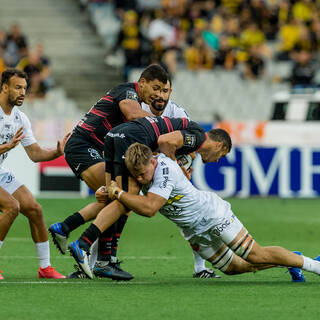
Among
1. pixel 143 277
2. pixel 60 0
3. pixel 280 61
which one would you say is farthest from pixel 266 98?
pixel 143 277

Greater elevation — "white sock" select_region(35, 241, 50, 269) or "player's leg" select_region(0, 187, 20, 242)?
"player's leg" select_region(0, 187, 20, 242)

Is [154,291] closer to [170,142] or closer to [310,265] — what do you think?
[170,142]

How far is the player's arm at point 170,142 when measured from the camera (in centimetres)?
842

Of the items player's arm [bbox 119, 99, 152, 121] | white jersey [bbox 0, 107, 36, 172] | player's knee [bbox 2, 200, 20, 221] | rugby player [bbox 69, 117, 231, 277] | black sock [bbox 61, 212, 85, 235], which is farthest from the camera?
white jersey [bbox 0, 107, 36, 172]

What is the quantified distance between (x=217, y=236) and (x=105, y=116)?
5.90 ft

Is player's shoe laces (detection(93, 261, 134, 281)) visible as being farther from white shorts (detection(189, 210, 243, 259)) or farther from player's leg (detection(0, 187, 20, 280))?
player's leg (detection(0, 187, 20, 280))

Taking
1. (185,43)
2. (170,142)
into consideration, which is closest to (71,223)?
(170,142)

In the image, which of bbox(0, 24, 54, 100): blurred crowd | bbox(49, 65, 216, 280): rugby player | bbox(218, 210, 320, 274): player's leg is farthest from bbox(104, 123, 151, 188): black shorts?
bbox(0, 24, 54, 100): blurred crowd

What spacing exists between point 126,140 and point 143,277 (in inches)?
60.3

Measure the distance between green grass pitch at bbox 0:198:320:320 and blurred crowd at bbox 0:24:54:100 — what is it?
1154 centimetres

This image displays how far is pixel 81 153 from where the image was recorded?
31.1ft

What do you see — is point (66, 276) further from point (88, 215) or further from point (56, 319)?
point (56, 319)

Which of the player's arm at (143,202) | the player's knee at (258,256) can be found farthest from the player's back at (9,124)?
the player's knee at (258,256)

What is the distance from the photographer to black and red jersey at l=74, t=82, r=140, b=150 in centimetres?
932
